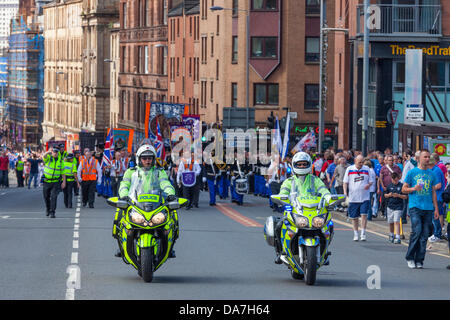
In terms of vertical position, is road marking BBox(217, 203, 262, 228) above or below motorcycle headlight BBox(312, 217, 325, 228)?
below

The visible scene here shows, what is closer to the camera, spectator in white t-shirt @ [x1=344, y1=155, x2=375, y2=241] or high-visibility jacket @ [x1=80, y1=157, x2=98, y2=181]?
spectator in white t-shirt @ [x1=344, y1=155, x2=375, y2=241]

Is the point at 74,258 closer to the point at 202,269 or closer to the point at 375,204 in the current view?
the point at 202,269

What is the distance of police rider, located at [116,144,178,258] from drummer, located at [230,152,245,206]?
1865cm

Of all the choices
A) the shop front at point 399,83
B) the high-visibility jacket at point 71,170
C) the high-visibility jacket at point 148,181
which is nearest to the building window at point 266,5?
the shop front at point 399,83

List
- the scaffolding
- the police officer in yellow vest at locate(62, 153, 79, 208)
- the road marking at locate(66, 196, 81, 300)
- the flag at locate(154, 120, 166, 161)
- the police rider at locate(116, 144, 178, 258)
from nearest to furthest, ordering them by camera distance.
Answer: the road marking at locate(66, 196, 81, 300) < the police rider at locate(116, 144, 178, 258) < the police officer in yellow vest at locate(62, 153, 79, 208) < the flag at locate(154, 120, 166, 161) < the scaffolding

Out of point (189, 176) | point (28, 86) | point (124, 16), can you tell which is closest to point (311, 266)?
point (189, 176)

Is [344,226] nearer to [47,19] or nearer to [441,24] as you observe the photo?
[441,24]

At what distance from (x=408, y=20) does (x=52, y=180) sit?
20.0 metres

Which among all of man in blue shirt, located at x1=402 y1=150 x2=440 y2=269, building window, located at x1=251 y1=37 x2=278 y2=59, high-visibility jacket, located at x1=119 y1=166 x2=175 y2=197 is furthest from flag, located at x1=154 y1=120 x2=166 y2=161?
building window, located at x1=251 y1=37 x2=278 y2=59

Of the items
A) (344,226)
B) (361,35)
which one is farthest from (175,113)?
(344,226)

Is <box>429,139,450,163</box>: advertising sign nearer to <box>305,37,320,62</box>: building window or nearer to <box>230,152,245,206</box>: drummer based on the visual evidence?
<box>230,152,245,206</box>: drummer

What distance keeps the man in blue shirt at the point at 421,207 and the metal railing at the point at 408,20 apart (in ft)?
85.9

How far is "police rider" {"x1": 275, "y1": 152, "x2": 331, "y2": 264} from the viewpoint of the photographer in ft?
47.0

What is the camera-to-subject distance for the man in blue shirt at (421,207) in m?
16.6
